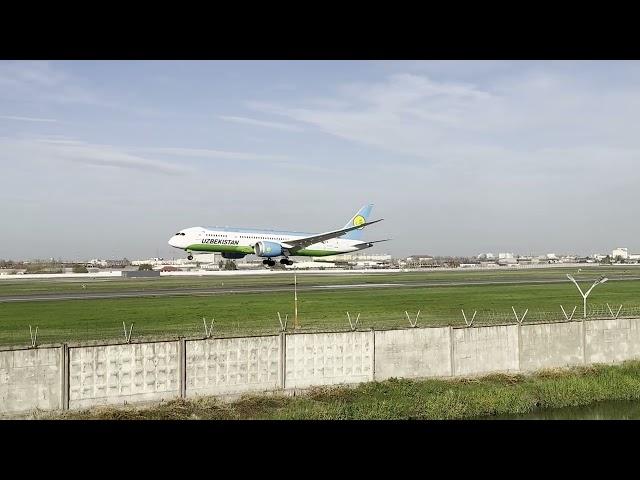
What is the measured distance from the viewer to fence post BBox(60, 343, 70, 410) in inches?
1049

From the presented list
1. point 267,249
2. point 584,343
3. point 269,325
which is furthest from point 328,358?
point 267,249

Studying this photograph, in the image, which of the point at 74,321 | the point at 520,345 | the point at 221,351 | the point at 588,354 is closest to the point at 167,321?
the point at 74,321

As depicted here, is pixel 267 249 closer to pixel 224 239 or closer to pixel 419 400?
pixel 224 239

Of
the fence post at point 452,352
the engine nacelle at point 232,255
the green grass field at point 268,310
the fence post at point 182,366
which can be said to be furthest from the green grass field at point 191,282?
the fence post at point 452,352

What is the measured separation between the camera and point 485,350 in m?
36.6

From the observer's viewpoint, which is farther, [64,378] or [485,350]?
[485,350]

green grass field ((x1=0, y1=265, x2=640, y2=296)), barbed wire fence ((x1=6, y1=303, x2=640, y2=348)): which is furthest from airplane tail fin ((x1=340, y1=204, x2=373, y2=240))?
barbed wire fence ((x1=6, y1=303, x2=640, y2=348))

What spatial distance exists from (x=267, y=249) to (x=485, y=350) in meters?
54.0

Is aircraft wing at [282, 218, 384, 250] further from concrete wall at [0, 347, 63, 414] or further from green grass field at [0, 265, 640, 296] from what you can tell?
concrete wall at [0, 347, 63, 414]

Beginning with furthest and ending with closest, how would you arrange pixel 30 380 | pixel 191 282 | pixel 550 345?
1. pixel 191 282
2. pixel 550 345
3. pixel 30 380

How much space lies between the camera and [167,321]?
44.3 meters
